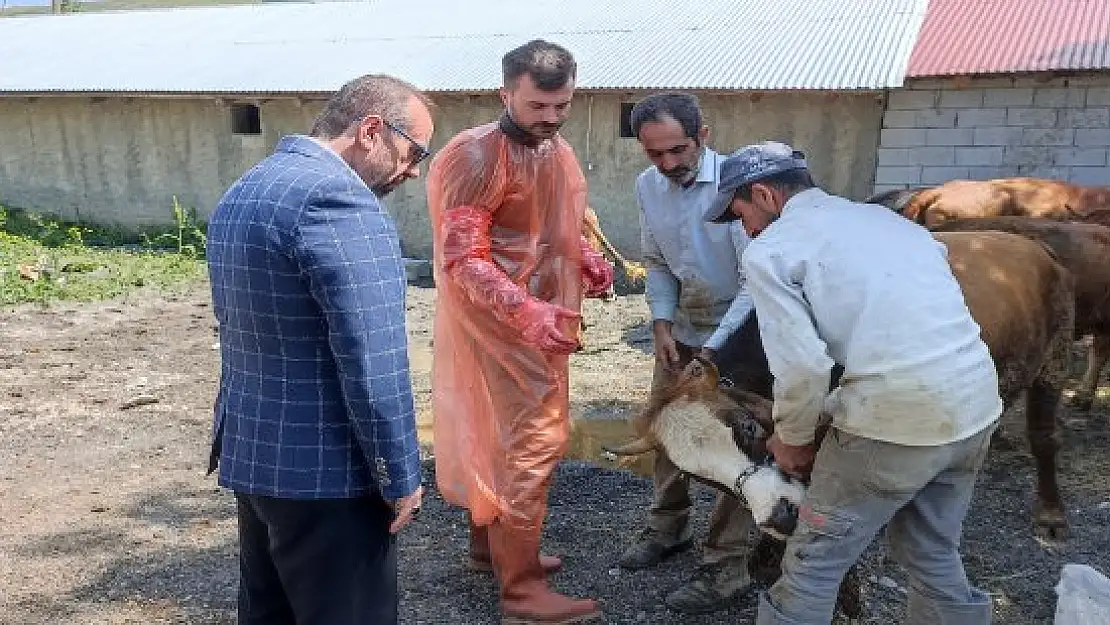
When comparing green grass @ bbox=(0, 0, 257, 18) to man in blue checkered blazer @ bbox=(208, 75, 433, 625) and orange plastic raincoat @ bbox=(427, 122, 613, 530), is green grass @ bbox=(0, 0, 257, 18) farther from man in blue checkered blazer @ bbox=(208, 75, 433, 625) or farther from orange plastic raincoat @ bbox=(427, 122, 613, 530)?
man in blue checkered blazer @ bbox=(208, 75, 433, 625)

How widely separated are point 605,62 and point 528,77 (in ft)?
28.0

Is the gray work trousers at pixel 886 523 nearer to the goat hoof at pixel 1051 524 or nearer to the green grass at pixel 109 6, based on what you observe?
the goat hoof at pixel 1051 524

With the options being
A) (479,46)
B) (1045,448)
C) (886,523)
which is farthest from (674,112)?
(479,46)

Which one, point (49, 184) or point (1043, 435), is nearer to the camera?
point (1043, 435)

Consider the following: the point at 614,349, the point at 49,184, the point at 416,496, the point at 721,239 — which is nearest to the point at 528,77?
the point at 721,239

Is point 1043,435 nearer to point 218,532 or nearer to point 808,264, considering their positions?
point 808,264

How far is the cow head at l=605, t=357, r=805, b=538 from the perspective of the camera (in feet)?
8.57

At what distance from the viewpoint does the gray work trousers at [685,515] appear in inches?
133

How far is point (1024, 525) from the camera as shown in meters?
4.09

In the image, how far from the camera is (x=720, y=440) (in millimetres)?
2828

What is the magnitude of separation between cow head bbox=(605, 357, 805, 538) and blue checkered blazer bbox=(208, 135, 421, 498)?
1.06m

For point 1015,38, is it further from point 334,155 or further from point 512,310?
point 334,155

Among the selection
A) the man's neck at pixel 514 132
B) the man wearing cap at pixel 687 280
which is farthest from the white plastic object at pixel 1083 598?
Answer: the man's neck at pixel 514 132

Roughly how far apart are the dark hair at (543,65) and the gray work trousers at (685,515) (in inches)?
46.3
